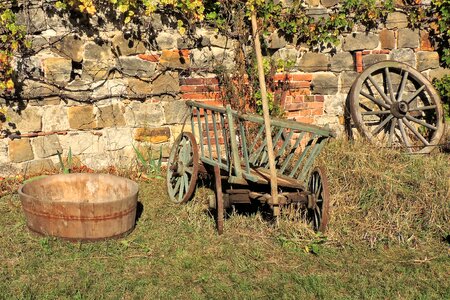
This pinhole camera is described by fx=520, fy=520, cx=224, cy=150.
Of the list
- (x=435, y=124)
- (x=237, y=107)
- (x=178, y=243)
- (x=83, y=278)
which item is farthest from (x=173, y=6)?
(x=435, y=124)

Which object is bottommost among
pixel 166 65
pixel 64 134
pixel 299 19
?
pixel 64 134

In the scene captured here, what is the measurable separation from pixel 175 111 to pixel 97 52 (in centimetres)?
104

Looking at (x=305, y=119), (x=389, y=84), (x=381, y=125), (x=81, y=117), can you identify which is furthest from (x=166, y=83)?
(x=389, y=84)

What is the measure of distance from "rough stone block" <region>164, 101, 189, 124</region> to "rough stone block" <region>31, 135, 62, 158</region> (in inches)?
47.2

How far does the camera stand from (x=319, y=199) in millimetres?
4418

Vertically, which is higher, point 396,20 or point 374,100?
point 396,20

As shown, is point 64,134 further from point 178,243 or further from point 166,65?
point 178,243

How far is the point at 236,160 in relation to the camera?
4.34 m

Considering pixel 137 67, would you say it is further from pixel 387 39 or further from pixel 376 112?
pixel 387 39

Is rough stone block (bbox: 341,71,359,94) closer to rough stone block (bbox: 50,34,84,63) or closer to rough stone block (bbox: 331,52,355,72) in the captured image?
rough stone block (bbox: 331,52,355,72)

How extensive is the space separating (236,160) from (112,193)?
121 cm

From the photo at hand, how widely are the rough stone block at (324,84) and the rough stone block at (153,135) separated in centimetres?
187

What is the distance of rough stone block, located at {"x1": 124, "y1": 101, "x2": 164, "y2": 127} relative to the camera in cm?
566

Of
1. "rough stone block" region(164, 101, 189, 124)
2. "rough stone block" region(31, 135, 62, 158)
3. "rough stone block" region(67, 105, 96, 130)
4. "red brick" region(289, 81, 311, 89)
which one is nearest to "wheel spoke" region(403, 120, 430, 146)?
"red brick" region(289, 81, 311, 89)
